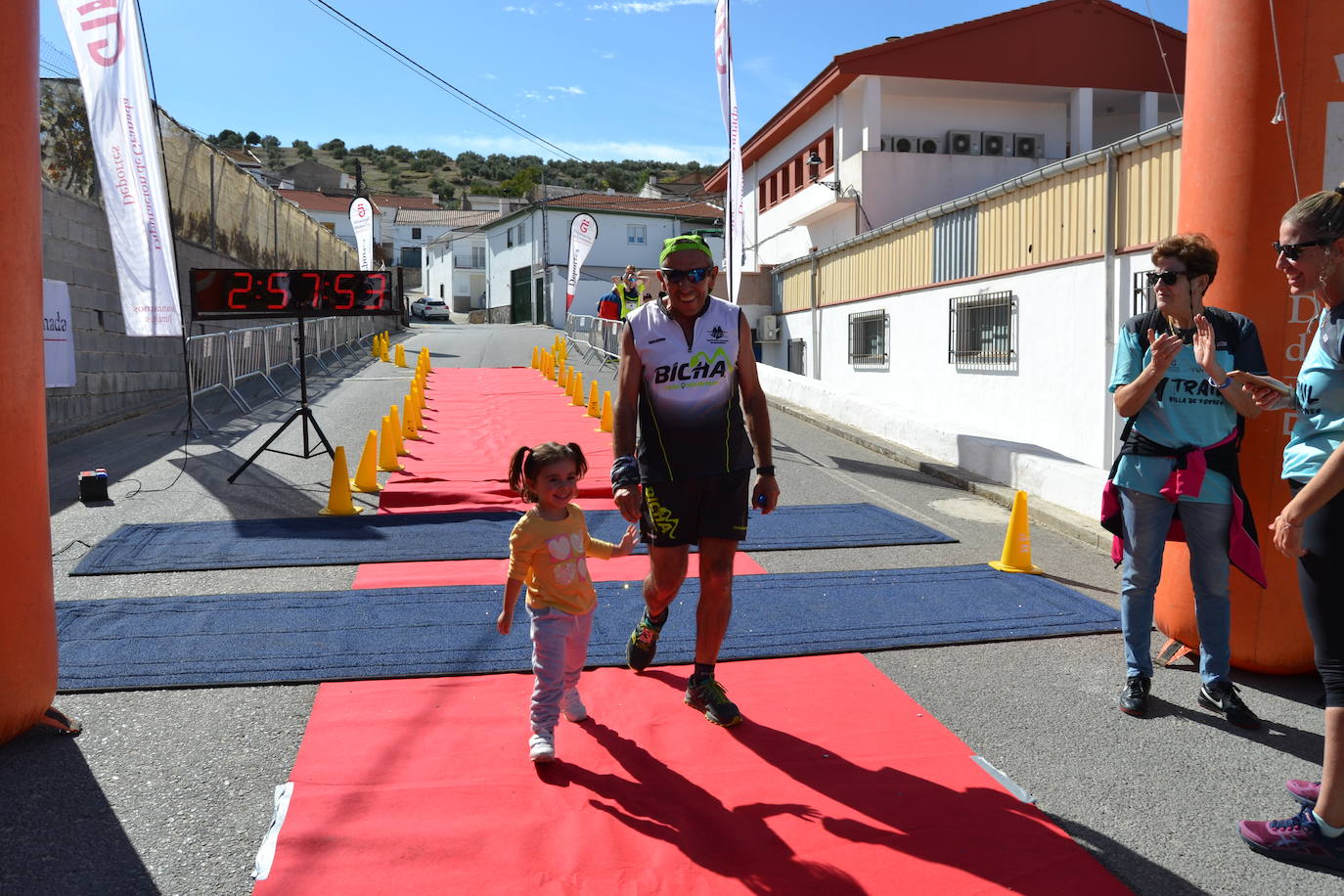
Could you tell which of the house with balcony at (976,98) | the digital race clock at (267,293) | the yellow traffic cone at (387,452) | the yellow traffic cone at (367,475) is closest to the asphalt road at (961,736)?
the yellow traffic cone at (367,475)

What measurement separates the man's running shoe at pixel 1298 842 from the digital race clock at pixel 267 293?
9.09 metres

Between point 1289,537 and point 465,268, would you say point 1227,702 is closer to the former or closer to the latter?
point 1289,537

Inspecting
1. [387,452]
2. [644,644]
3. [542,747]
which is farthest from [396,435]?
[542,747]

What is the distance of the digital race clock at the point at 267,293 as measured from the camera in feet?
33.4

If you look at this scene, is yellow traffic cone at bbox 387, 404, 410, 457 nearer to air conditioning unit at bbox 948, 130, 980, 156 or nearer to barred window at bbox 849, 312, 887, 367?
barred window at bbox 849, 312, 887, 367

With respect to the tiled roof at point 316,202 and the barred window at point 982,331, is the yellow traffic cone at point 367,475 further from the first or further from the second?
the tiled roof at point 316,202

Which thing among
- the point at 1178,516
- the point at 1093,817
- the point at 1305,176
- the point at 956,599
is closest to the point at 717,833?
the point at 1093,817

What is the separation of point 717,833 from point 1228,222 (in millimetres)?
3765

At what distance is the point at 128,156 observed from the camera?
9672 millimetres

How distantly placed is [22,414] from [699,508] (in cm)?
274

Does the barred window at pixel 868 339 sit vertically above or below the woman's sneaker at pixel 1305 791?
above

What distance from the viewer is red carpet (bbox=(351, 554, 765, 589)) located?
21.1 ft

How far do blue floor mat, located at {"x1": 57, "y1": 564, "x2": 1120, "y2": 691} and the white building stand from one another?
152ft

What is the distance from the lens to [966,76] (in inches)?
957
